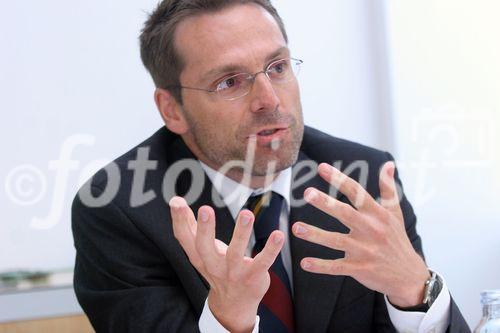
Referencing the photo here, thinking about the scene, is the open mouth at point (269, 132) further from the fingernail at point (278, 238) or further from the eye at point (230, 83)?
the fingernail at point (278, 238)

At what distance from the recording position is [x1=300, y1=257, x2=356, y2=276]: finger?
1.14m

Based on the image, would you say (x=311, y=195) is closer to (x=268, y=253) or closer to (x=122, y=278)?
(x=268, y=253)

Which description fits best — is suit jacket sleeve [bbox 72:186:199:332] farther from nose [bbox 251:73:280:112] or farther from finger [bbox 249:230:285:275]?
nose [bbox 251:73:280:112]

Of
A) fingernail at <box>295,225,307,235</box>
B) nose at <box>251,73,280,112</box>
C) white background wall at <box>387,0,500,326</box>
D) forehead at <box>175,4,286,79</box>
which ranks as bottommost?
white background wall at <box>387,0,500,326</box>

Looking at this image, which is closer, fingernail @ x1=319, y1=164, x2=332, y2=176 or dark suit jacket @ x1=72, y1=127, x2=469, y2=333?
fingernail @ x1=319, y1=164, x2=332, y2=176

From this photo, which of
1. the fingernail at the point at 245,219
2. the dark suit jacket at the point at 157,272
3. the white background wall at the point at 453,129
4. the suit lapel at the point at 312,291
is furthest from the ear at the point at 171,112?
the white background wall at the point at 453,129

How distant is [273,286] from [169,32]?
677 millimetres

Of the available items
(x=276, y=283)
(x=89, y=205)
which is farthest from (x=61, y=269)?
(x=276, y=283)

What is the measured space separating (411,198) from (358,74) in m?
0.51

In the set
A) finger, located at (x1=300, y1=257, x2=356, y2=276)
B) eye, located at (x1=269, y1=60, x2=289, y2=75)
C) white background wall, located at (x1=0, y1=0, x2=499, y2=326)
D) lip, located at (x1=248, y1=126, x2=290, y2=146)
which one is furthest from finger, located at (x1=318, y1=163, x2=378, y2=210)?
white background wall, located at (x1=0, y1=0, x2=499, y2=326)

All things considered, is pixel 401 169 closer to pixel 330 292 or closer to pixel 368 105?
pixel 368 105

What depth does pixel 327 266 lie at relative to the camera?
1.16 m

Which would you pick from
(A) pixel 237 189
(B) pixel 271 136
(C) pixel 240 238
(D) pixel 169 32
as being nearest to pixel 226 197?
(A) pixel 237 189

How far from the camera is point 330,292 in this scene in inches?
59.9
